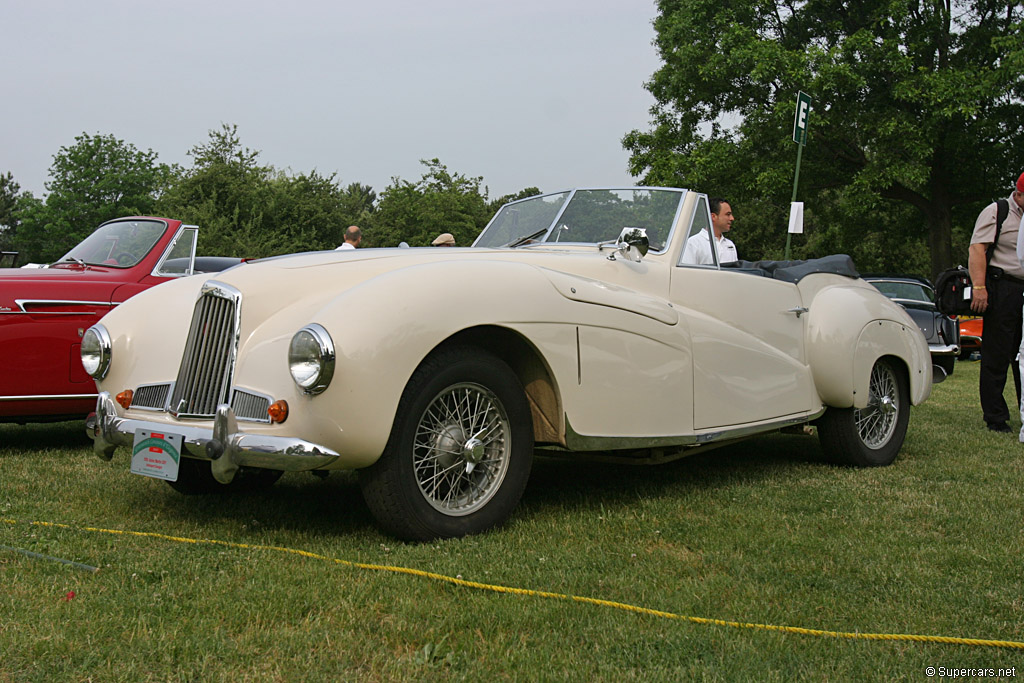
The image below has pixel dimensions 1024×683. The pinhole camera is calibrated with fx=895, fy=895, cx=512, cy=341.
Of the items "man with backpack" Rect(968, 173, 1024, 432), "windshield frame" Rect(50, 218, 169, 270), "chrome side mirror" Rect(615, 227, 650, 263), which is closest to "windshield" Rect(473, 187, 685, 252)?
"chrome side mirror" Rect(615, 227, 650, 263)

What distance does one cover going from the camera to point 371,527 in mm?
3906

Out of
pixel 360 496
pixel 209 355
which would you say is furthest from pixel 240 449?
pixel 360 496

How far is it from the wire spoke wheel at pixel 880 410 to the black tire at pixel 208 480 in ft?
12.3

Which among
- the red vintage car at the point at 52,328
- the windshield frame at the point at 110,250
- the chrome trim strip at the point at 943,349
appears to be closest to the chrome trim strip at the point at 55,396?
the red vintage car at the point at 52,328

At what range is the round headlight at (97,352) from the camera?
4.10 meters

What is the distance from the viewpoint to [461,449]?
368cm

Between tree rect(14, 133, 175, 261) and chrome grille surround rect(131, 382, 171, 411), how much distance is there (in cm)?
6073

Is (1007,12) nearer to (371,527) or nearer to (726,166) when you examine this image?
(726,166)

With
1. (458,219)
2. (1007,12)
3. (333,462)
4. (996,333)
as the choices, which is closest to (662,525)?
(333,462)

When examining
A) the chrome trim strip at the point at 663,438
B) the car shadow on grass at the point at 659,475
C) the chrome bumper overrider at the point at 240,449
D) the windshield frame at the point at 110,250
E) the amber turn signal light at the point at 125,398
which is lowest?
the car shadow on grass at the point at 659,475

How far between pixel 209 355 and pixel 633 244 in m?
2.19

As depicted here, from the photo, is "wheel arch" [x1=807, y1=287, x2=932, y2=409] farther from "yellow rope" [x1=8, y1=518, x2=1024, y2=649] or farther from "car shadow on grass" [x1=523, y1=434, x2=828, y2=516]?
"yellow rope" [x1=8, y1=518, x2=1024, y2=649]

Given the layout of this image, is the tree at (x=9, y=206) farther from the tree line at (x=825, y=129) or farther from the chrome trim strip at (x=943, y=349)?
the chrome trim strip at (x=943, y=349)

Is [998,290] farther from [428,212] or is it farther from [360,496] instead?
[428,212]
